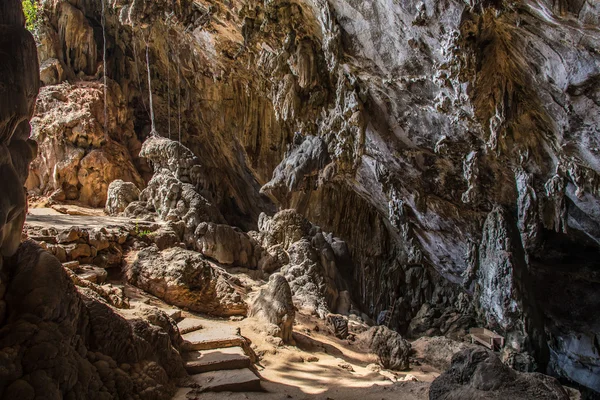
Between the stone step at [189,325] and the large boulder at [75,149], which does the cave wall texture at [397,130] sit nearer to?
the large boulder at [75,149]

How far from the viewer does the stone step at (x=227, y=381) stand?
4938 mm

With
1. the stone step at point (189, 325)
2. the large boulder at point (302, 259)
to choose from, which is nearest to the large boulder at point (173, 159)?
the large boulder at point (302, 259)

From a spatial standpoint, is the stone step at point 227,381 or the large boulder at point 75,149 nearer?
the stone step at point 227,381

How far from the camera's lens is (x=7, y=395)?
9.99 feet

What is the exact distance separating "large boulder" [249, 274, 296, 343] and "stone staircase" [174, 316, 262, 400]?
43.8 inches

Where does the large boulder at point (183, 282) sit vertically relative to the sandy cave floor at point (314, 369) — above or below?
above

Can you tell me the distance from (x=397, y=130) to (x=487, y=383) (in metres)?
6.66

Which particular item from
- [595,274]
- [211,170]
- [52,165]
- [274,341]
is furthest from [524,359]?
[52,165]

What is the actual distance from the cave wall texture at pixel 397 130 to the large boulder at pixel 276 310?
3.69m

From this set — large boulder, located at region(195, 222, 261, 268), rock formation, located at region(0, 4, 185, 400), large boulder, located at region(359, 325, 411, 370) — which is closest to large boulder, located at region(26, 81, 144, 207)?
large boulder, located at region(195, 222, 261, 268)

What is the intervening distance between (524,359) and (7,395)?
9.91m

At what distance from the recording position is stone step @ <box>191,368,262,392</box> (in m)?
4.94

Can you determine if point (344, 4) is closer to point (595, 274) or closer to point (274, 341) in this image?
point (274, 341)

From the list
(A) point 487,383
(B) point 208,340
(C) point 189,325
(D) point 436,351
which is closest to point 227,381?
(B) point 208,340
